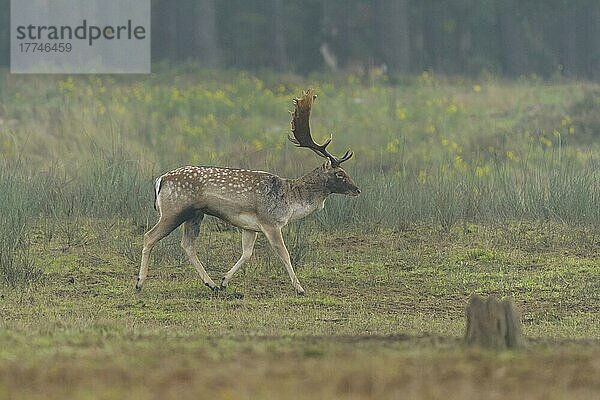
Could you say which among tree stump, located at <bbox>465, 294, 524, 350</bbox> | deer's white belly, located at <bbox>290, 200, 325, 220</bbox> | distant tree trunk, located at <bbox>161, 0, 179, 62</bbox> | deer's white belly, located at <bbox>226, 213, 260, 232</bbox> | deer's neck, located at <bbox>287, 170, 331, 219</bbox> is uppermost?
distant tree trunk, located at <bbox>161, 0, 179, 62</bbox>

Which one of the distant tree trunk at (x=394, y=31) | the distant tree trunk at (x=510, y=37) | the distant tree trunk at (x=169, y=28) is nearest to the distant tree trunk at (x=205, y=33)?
the distant tree trunk at (x=169, y=28)

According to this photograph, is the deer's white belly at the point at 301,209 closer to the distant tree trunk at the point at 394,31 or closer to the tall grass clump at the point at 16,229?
the tall grass clump at the point at 16,229

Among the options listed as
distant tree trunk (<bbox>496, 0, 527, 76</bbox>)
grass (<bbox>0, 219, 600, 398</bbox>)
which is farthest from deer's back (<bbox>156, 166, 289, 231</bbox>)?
distant tree trunk (<bbox>496, 0, 527, 76</bbox>)

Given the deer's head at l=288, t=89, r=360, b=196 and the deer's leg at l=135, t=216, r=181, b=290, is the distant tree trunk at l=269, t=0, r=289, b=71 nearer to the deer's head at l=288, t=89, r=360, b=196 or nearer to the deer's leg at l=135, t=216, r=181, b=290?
the deer's head at l=288, t=89, r=360, b=196

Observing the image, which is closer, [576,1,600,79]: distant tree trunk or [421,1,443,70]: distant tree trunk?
[576,1,600,79]: distant tree trunk

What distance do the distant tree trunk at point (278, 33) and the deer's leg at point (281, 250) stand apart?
2738 cm

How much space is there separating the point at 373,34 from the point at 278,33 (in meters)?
4.04

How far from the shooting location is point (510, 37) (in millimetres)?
47531

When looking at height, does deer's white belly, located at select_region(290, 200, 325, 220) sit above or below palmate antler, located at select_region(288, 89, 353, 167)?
below

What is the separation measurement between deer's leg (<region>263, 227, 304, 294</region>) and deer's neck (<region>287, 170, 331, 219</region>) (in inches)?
16.0

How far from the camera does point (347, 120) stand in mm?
29375

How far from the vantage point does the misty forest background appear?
45.0m

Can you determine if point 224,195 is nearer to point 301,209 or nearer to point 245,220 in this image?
point 245,220

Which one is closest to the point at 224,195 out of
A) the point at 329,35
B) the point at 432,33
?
the point at 329,35
